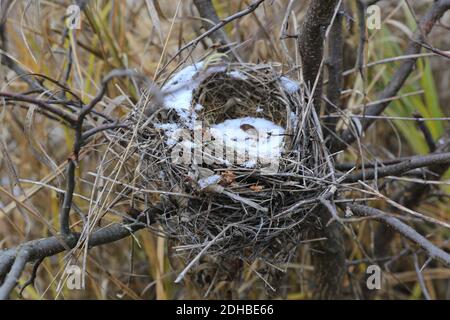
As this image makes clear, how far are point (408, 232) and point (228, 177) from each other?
0.44 metres

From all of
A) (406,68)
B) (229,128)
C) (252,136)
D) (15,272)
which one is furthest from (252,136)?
(15,272)

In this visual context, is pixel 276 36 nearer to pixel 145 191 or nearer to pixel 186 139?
pixel 186 139

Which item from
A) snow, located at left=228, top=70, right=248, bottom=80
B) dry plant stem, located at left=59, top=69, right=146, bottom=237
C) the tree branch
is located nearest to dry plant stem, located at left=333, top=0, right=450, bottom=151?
snow, located at left=228, top=70, right=248, bottom=80

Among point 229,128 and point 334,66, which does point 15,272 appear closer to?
point 229,128

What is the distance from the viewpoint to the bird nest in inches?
63.7

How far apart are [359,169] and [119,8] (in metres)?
1.16

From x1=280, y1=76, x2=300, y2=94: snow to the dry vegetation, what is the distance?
0.11 ft

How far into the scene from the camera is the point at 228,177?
163 centimetres

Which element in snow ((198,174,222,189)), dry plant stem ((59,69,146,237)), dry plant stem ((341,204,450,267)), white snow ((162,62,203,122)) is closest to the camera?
dry plant stem ((59,69,146,237))

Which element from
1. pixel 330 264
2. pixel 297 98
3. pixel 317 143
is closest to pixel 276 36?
pixel 297 98

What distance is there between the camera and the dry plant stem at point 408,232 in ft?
4.70

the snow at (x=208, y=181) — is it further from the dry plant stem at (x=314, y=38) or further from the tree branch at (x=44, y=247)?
the dry plant stem at (x=314, y=38)

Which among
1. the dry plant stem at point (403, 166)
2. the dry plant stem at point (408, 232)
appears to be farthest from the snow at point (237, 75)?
the dry plant stem at point (408, 232)

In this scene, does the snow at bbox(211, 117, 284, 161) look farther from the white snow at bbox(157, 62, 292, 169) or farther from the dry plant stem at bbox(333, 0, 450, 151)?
the dry plant stem at bbox(333, 0, 450, 151)
